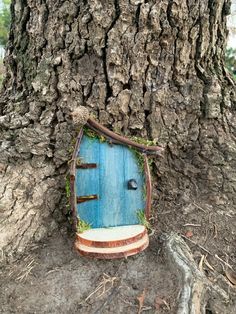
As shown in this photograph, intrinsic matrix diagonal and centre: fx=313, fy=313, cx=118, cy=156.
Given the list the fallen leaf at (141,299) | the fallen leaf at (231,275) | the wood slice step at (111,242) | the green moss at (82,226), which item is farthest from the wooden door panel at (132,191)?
the fallen leaf at (231,275)

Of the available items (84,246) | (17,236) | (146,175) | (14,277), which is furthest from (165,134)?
(14,277)

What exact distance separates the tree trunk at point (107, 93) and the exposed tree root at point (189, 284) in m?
0.36

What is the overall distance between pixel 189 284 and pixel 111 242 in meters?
0.42

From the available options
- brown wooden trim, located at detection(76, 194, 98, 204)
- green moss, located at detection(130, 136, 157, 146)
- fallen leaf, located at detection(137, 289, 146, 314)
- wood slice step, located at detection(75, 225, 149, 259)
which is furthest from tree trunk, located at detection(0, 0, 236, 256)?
fallen leaf, located at detection(137, 289, 146, 314)

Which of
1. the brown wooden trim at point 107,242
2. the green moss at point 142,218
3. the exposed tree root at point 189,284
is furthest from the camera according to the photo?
the green moss at point 142,218

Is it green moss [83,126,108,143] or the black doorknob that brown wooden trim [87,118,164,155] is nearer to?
green moss [83,126,108,143]

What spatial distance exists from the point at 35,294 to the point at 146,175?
2.69 ft

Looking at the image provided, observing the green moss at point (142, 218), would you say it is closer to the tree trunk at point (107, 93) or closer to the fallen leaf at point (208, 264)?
the tree trunk at point (107, 93)

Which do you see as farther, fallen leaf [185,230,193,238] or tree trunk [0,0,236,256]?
fallen leaf [185,230,193,238]

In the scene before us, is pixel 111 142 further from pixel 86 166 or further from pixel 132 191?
pixel 132 191

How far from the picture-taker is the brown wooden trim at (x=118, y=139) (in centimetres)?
166

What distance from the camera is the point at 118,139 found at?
1684mm

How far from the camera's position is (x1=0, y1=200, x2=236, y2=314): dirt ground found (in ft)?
4.85

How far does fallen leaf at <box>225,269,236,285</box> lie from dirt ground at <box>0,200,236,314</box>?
0.06 feet
